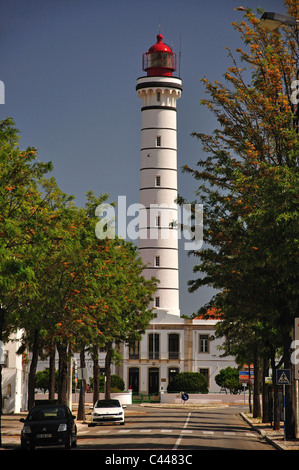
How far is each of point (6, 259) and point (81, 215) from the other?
551 inches

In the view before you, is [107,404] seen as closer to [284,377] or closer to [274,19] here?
[284,377]

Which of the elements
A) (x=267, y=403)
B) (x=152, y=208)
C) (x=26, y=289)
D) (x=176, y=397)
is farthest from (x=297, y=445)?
(x=152, y=208)

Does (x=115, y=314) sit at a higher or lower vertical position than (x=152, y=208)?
lower

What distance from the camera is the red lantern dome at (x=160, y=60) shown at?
97.1 m

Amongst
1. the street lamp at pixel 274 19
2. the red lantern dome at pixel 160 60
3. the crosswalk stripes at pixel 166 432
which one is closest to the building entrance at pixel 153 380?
the red lantern dome at pixel 160 60

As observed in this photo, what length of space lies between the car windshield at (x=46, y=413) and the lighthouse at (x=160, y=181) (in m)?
64.6

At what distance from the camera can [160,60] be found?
97688 millimetres

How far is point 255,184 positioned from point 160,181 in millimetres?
65234

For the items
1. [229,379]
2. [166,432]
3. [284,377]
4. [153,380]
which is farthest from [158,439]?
[153,380]

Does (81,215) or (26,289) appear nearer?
(26,289)

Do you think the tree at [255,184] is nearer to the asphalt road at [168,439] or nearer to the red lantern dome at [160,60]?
the asphalt road at [168,439]

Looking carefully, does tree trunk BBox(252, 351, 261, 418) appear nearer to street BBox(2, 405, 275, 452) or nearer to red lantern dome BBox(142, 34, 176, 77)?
street BBox(2, 405, 275, 452)
